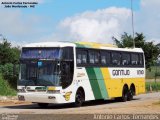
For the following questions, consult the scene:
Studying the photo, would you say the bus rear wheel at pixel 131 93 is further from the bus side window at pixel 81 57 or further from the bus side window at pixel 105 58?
the bus side window at pixel 81 57

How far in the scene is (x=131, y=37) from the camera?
59.2 meters

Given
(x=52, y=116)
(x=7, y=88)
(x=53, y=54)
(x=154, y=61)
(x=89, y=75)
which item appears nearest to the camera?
(x=52, y=116)

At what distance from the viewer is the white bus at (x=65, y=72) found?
971 inches

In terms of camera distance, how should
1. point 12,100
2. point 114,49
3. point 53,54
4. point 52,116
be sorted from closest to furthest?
1. point 52,116
2. point 53,54
3. point 114,49
4. point 12,100

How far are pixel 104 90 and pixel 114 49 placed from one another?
282cm

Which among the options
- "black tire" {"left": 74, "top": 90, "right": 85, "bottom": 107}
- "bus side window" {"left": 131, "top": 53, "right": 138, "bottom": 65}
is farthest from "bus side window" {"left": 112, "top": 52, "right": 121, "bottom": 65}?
"black tire" {"left": 74, "top": 90, "right": 85, "bottom": 107}

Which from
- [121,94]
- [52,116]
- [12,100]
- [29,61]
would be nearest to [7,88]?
[12,100]

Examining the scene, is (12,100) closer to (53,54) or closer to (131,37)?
(53,54)

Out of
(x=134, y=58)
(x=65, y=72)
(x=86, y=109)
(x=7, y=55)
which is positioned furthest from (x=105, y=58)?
(x=7, y=55)

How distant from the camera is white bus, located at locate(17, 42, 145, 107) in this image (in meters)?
24.7

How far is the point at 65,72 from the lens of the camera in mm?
25062

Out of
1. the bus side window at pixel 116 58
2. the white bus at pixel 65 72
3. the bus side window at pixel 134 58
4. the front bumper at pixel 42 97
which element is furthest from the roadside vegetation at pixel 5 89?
the front bumper at pixel 42 97

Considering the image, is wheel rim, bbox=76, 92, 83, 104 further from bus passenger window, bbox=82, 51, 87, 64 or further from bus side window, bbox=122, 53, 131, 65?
bus side window, bbox=122, 53, 131, 65

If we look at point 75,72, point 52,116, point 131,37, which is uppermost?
point 131,37
